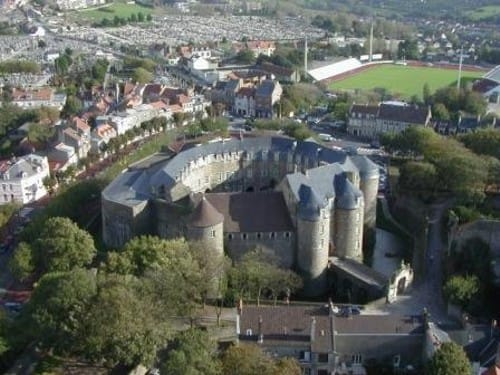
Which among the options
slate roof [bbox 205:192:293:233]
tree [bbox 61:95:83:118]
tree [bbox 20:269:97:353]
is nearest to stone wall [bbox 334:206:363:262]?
slate roof [bbox 205:192:293:233]

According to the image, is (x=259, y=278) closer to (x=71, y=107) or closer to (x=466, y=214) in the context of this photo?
(x=466, y=214)

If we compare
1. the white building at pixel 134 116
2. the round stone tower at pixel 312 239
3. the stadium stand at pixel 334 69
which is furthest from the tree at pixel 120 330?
the stadium stand at pixel 334 69

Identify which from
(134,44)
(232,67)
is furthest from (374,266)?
(134,44)

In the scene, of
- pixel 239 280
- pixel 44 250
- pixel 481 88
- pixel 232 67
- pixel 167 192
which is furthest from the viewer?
pixel 232 67

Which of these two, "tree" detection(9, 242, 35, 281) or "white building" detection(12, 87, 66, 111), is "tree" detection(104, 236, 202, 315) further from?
"white building" detection(12, 87, 66, 111)

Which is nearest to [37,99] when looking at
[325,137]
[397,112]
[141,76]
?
[141,76]

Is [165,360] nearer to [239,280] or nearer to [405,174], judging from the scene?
[239,280]

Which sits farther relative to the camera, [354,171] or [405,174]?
[405,174]
